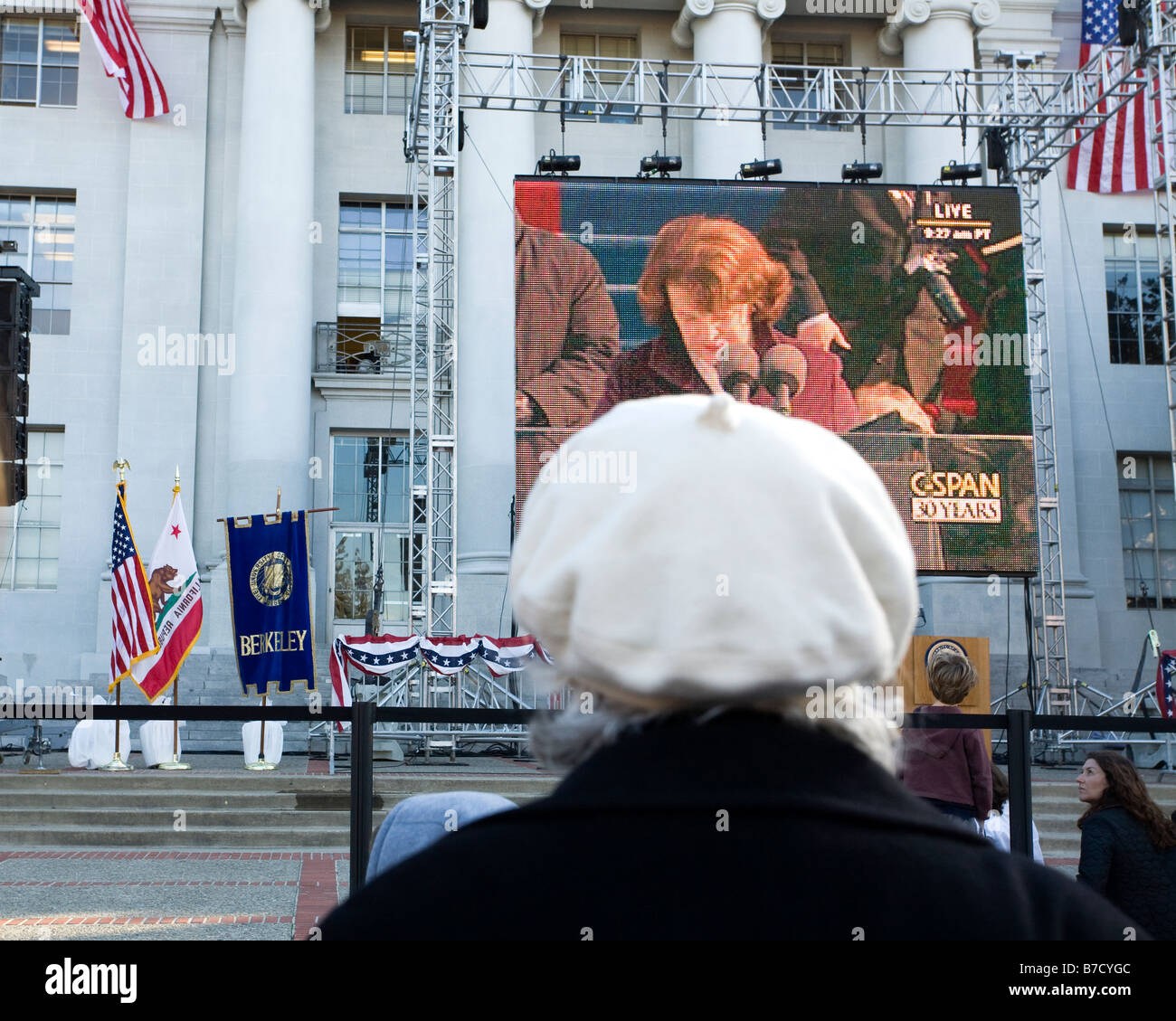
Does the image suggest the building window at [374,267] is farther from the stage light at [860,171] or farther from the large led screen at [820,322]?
the stage light at [860,171]

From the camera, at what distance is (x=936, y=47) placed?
24.4 m

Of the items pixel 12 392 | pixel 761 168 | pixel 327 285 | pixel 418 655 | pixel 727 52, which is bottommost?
pixel 418 655

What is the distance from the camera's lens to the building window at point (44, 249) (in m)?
24.0

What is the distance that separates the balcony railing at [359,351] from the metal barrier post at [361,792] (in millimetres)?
19756

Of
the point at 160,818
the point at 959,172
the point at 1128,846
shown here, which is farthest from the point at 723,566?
the point at 959,172

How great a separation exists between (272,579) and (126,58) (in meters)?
10.9

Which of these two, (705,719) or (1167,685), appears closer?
(705,719)

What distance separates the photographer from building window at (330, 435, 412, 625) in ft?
78.5

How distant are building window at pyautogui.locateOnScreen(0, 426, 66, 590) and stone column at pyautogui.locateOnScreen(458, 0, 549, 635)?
7.14 m

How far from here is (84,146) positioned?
2416 cm

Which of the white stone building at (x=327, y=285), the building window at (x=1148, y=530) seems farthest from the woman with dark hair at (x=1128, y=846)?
the building window at (x=1148, y=530)

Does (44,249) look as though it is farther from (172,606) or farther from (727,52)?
→ (727,52)

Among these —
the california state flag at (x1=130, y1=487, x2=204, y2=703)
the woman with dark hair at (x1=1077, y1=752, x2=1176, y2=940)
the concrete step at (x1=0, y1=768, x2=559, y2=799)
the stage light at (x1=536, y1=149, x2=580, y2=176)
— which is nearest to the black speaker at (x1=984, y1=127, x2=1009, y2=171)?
the stage light at (x1=536, y1=149, x2=580, y2=176)
